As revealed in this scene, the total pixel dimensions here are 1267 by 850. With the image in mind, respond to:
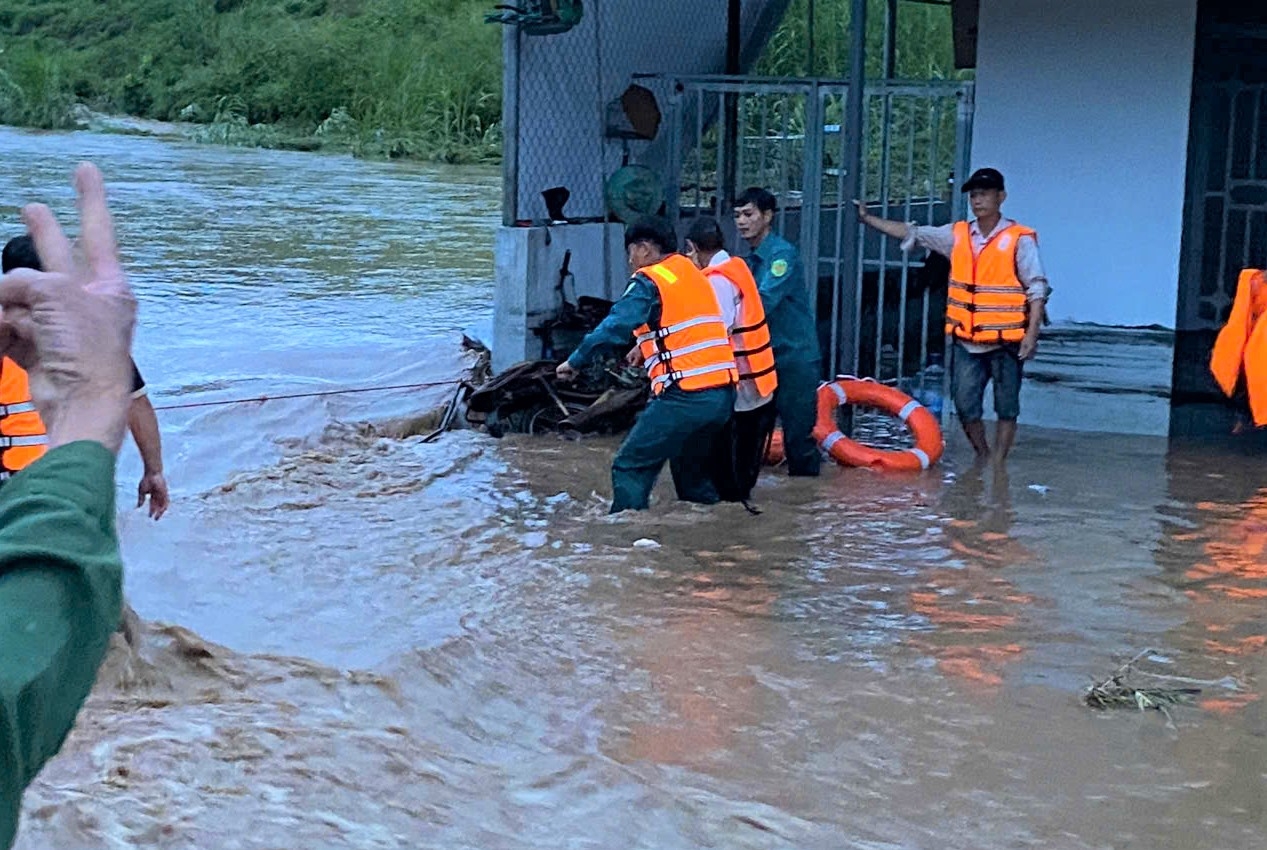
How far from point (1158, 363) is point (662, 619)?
4.73m

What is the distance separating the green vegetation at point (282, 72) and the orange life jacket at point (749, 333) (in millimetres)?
28120

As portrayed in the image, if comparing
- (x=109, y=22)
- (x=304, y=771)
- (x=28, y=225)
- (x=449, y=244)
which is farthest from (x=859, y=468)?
(x=109, y=22)

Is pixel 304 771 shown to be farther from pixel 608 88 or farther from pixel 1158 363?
pixel 608 88

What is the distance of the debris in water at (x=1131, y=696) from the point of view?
5.32m

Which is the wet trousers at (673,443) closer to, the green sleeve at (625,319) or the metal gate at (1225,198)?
the green sleeve at (625,319)

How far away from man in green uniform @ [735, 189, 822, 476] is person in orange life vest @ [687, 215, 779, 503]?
0.25 m

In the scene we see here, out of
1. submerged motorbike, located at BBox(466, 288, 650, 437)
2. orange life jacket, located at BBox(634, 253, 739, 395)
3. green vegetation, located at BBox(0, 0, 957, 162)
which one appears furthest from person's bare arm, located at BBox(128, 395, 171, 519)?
green vegetation, located at BBox(0, 0, 957, 162)

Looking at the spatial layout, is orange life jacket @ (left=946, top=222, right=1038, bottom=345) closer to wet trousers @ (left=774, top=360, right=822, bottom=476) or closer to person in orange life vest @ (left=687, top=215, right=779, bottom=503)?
wet trousers @ (left=774, top=360, right=822, bottom=476)

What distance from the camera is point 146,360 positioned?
38.8 feet

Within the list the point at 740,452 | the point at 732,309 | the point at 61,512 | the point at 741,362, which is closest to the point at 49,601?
the point at 61,512

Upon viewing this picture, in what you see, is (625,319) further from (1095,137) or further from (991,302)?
(1095,137)

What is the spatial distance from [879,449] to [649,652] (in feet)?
12.5

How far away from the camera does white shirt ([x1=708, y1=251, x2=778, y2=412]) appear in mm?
7875

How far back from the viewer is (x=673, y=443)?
25.2 ft
